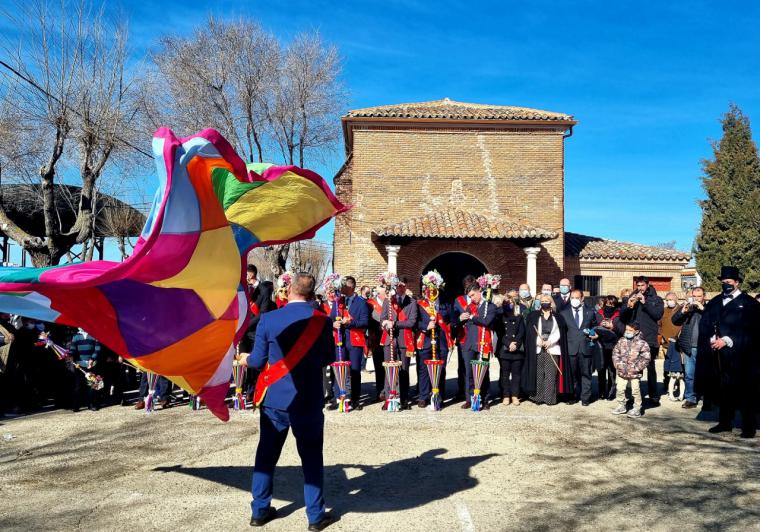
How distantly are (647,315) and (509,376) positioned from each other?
2.51 meters

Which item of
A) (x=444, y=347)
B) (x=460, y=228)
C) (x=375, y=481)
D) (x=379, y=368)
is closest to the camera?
(x=375, y=481)

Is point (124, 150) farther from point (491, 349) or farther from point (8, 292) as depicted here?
point (8, 292)

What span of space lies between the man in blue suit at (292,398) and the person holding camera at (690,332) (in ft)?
23.1

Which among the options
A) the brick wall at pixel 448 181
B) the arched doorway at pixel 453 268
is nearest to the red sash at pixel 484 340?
the brick wall at pixel 448 181

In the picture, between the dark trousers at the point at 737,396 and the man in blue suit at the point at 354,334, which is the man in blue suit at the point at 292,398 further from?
the dark trousers at the point at 737,396

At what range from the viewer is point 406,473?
20.4ft

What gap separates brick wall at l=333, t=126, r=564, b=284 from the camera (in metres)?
22.9

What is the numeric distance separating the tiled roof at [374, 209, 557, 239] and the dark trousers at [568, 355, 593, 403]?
1087 cm

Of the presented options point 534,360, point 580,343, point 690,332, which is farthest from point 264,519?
point 690,332

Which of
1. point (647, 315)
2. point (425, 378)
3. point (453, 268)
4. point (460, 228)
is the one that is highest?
point (460, 228)

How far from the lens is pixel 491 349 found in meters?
9.87

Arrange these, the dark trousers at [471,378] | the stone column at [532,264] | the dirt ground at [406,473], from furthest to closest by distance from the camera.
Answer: the stone column at [532,264]
the dark trousers at [471,378]
the dirt ground at [406,473]

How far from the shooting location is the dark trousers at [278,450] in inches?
188

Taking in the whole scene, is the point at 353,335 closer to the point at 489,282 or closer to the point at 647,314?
the point at 489,282
